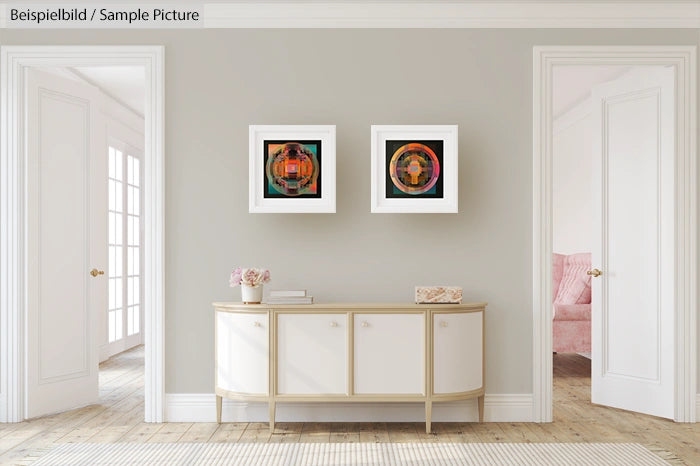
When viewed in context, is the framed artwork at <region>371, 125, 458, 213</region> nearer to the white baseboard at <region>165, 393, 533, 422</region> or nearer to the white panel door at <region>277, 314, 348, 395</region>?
the white panel door at <region>277, 314, 348, 395</region>

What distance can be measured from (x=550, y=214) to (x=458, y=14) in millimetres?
1378

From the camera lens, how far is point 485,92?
171 inches

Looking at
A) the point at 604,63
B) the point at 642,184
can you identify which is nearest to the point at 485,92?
the point at 604,63

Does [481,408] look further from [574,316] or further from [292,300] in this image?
[574,316]

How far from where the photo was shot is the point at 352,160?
4.34m

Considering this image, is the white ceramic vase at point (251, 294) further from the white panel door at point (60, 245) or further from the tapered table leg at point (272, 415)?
the white panel door at point (60, 245)

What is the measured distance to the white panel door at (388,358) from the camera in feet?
13.0

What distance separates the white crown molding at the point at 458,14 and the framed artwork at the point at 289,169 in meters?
0.74

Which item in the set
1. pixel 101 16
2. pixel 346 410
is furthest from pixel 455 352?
pixel 101 16

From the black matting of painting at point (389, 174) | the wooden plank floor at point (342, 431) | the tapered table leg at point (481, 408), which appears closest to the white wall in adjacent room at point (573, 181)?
the wooden plank floor at point (342, 431)

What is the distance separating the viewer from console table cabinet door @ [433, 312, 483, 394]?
3.97 m

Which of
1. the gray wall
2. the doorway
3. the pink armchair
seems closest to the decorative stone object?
the gray wall

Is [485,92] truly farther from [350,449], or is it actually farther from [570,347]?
[570,347]

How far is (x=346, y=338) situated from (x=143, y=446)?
126 cm
